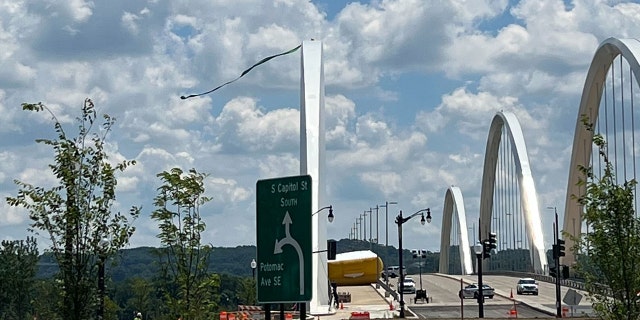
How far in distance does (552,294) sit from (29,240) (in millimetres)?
38905

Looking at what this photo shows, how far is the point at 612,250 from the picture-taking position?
90.2ft

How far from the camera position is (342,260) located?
277ft

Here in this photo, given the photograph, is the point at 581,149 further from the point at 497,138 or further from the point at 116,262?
the point at 116,262

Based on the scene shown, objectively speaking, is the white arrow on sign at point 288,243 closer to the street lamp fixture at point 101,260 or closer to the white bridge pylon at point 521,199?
the street lamp fixture at point 101,260

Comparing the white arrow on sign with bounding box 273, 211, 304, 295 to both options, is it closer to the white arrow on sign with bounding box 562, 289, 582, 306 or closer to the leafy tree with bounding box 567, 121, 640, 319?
the leafy tree with bounding box 567, 121, 640, 319

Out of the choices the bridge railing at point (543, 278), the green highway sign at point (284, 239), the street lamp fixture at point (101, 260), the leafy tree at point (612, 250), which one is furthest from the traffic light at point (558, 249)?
the green highway sign at point (284, 239)

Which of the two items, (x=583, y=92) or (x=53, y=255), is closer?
(x=53, y=255)

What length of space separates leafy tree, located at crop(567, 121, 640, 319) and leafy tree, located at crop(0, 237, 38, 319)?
45.7 m

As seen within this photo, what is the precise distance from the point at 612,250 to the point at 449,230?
487ft

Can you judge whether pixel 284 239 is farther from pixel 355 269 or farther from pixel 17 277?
pixel 355 269

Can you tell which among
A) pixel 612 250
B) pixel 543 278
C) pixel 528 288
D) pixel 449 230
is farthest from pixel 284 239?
pixel 449 230

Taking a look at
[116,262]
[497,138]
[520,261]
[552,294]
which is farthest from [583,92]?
[116,262]

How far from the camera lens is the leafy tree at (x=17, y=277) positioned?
70812 mm

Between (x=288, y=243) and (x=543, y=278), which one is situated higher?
(x=543, y=278)
